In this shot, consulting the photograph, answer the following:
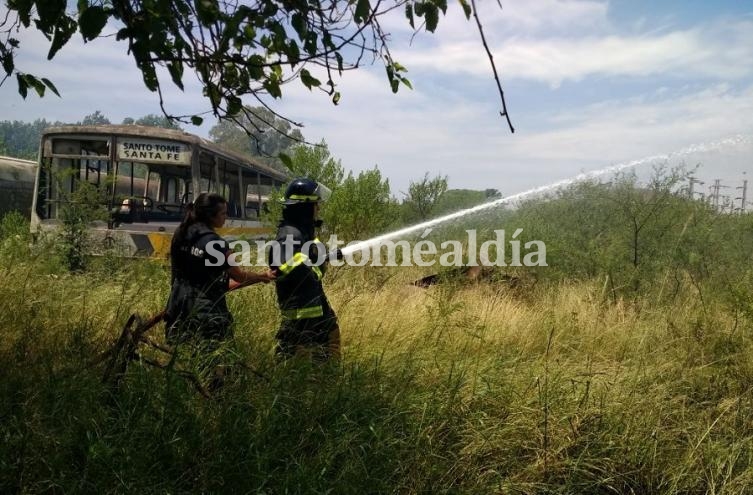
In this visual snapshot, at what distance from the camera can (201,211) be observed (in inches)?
120

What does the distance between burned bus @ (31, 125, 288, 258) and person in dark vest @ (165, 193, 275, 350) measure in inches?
155

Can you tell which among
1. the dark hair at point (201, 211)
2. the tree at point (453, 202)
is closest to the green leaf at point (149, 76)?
the dark hair at point (201, 211)

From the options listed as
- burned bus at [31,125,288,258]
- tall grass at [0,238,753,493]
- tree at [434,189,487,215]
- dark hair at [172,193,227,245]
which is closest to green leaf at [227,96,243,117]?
dark hair at [172,193,227,245]

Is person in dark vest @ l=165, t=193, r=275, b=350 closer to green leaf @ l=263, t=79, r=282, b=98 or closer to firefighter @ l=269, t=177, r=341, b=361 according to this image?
firefighter @ l=269, t=177, r=341, b=361

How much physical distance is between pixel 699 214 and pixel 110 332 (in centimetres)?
753

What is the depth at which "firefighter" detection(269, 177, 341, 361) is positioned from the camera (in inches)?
126

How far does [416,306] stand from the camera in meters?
4.80

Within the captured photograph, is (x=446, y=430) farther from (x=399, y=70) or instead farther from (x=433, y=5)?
(x=433, y=5)

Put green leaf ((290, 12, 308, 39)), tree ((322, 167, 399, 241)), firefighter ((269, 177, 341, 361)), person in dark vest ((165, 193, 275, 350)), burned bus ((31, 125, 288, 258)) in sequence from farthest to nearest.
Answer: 1. tree ((322, 167, 399, 241))
2. burned bus ((31, 125, 288, 258))
3. firefighter ((269, 177, 341, 361))
4. person in dark vest ((165, 193, 275, 350))
5. green leaf ((290, 12, 308, 39))

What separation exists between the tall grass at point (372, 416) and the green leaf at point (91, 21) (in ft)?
4.30

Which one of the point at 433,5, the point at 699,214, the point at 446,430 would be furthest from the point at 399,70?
the point at 699,214

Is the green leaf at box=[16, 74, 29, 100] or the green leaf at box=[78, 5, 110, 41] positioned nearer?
the green leaf at box=[78, 5, 110, 41]

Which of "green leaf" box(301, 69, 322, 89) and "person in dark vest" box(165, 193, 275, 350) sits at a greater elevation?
"green leaf" box(301, 69, 322, 89)

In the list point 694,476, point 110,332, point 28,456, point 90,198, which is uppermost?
point 90,198
